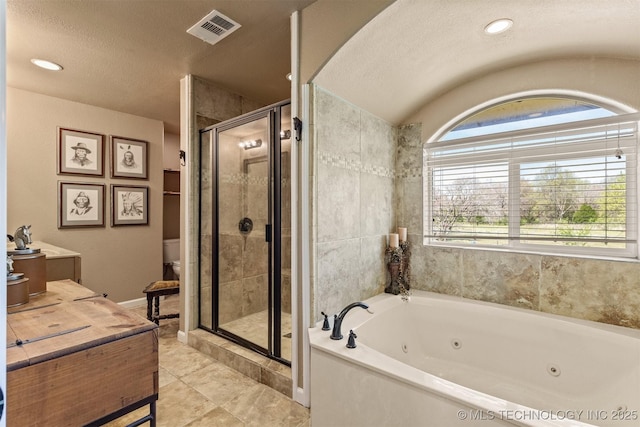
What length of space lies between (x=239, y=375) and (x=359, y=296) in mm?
1055

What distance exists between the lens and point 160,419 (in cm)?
175

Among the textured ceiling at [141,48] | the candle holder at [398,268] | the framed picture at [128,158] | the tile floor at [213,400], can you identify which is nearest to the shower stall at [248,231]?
the tile floor at [213,400]

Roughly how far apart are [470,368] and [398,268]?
0.85 meters

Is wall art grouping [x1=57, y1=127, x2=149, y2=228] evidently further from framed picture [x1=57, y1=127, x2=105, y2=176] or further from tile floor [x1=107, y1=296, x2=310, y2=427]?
tile floor [x1=107, y1=296, x2=310, y2=427]

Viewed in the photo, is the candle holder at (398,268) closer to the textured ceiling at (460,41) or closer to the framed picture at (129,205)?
the textured ceiling at (460,41)

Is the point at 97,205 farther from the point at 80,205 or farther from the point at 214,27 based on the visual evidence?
the point at 214,27

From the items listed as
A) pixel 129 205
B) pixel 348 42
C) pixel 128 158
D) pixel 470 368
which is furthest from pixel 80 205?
pixel 470 368

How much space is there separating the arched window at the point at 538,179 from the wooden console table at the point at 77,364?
223 centimetres

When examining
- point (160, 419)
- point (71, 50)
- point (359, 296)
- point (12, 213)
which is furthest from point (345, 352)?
point (12, 213)

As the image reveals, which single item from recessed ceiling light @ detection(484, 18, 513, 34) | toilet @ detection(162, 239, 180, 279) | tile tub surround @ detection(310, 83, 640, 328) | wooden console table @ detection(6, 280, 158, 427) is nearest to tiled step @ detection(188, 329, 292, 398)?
→ tile tub surround @ detection(310, 83, 640, 328)

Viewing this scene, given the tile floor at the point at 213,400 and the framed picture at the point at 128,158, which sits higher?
the framed picture at the point at 128,158

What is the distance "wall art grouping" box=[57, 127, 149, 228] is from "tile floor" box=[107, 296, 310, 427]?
201cm

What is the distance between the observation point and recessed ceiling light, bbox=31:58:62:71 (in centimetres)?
244

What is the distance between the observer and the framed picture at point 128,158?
3.61 meters
